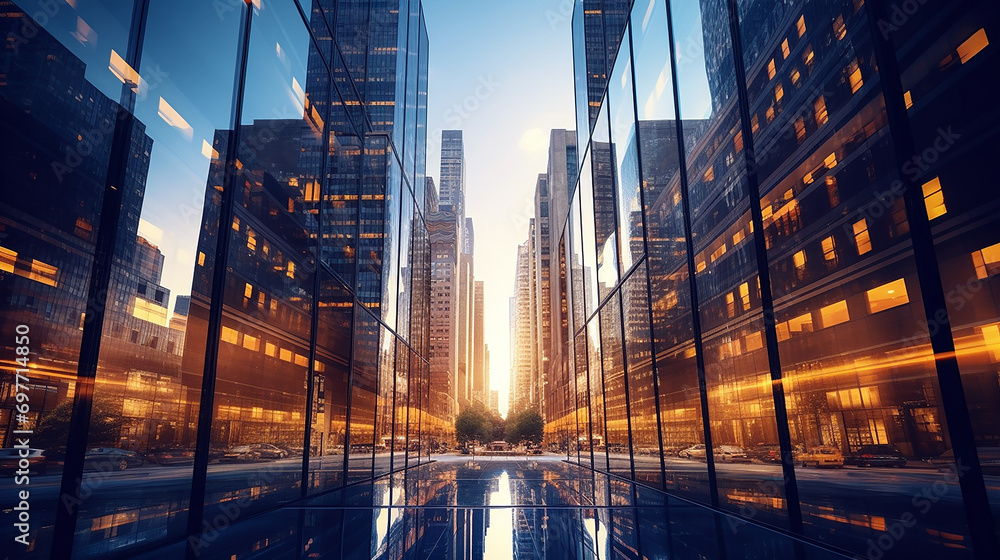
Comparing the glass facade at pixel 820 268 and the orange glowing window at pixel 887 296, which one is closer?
the glass facade at pixel 820 268

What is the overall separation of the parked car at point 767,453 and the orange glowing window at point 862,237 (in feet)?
12.7

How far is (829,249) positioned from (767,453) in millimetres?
4753

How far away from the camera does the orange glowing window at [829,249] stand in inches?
397

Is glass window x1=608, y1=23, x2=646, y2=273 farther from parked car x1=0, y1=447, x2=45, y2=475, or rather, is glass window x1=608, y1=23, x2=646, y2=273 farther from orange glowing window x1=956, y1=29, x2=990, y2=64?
parked car x1=0, y1=447, x2=45, y2=475

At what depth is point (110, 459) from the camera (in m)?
6.41

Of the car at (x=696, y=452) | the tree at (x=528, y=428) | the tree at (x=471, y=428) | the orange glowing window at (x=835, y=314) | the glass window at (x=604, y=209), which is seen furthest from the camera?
the tree at (x=471, y=428)

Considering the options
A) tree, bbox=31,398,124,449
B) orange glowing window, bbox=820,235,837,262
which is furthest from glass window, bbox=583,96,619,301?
tree, bbox=31,398,124,449

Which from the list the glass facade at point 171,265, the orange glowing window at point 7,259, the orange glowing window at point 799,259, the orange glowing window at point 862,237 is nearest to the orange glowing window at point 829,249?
the orange glowing window at point 799,259

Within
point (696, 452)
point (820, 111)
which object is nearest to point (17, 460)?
point (696, 452)

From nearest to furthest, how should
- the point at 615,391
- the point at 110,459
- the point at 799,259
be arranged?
the point at 110,459 → the point at 799,259 → the point at 615,391

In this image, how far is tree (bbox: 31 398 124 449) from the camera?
17.4ft

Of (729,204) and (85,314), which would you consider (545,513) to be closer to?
(729,204)

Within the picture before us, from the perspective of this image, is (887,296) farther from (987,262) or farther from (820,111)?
(820,111)

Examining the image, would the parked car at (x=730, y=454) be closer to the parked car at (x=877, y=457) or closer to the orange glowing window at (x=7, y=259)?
the parked car at (x=877, y=457)
